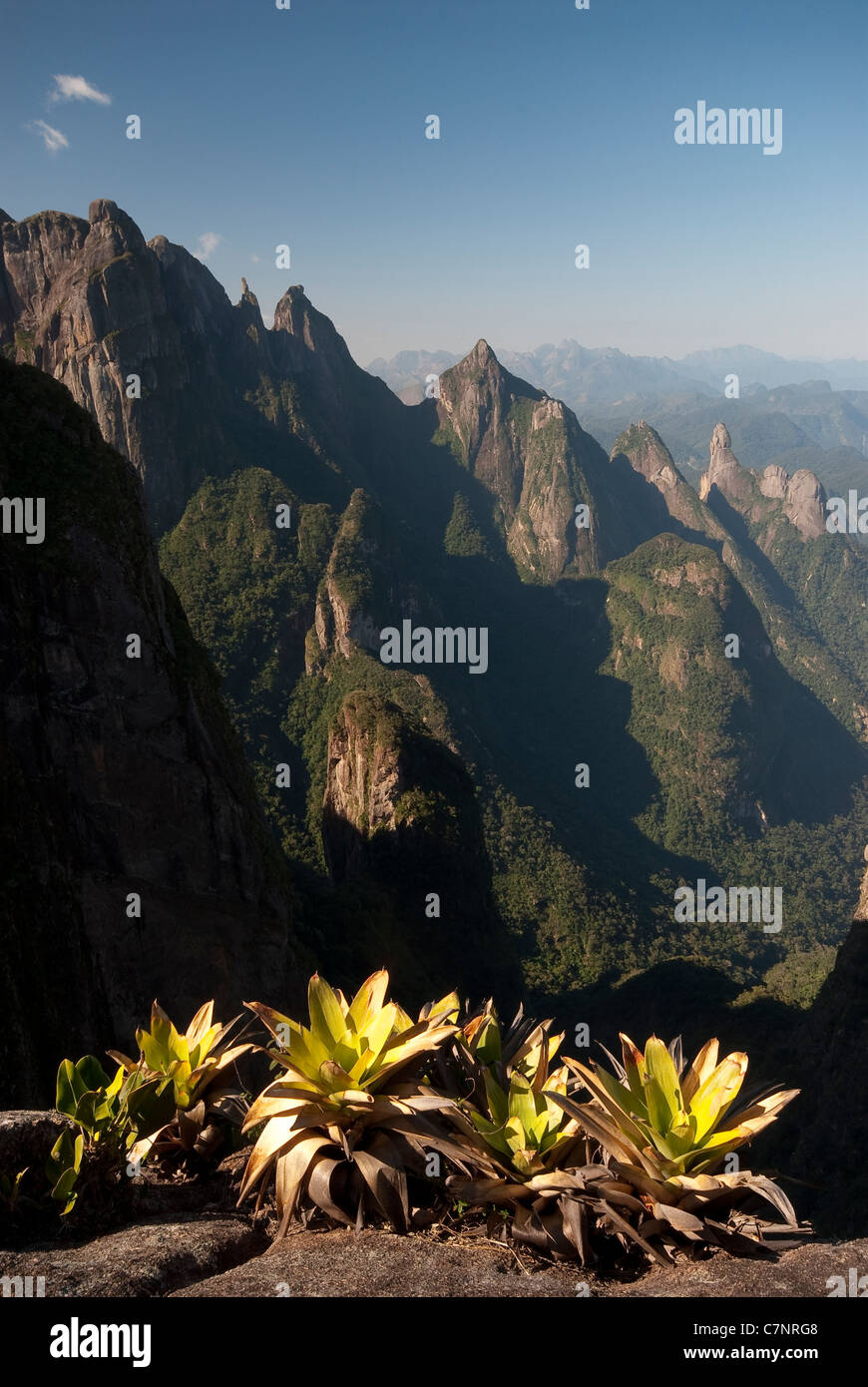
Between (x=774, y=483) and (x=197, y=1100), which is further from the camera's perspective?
(x=774, y=483)

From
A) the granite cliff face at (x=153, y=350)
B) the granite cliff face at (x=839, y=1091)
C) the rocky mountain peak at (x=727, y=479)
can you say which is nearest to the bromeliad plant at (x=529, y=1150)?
the granite cliff face at (x=839, y=1091)

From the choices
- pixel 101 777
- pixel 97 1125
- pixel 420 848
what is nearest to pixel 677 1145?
pixel 97 1125

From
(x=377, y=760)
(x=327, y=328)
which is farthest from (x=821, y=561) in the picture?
(x=377, y=760)

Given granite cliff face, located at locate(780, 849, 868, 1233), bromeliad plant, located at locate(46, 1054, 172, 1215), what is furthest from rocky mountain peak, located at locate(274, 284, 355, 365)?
bromeliad plant, located at locate(46, 1054, 172, 1215)

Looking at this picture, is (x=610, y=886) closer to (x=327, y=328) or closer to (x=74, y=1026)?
(x=74, y=1026)

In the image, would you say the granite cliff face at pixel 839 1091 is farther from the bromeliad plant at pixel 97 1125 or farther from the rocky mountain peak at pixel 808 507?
the rocky mountain peak at pixel 808 507

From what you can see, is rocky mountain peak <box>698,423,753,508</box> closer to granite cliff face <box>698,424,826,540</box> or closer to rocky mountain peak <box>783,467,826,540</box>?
granite cliff face <box>698,424,826,540</box>

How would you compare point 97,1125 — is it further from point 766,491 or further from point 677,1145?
point 766,491
